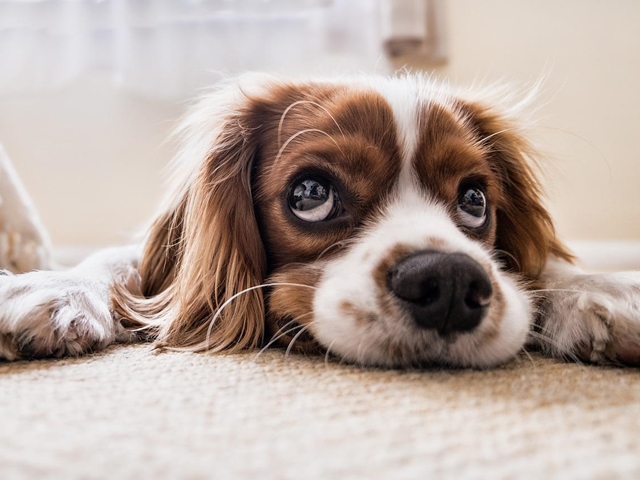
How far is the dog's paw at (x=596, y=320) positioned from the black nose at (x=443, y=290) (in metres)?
0.24

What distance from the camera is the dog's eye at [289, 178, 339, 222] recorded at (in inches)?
49.7

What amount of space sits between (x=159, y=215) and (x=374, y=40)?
5.49ft

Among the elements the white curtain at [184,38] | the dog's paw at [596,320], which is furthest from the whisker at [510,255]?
the white curtain at [184,38]

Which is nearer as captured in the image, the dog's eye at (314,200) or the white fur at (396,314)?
the white fur at (396,314)

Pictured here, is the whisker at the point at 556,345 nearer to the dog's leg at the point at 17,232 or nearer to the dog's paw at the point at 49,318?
the dog's paw at the point at 49,318

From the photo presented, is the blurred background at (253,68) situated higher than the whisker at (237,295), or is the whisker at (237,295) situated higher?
the blurred background at (253,68)

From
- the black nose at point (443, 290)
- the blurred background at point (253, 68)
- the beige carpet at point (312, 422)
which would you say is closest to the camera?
the beige carpet at point (312, 422)

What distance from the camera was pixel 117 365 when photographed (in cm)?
104

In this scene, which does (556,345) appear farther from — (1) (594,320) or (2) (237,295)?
(2) (237,295)

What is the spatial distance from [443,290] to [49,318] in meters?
0.67

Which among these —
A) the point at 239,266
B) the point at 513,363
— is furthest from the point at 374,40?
the point at 513,363

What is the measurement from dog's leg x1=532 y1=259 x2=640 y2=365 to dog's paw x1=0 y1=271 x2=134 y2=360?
823 millimetres

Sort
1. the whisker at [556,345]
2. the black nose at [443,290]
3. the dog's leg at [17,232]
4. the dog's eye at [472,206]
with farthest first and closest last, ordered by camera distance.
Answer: the dog's leg at [17,232]
the dog's eye at [472,206]
the whisker at [556,345]
the black nose at [443,290]

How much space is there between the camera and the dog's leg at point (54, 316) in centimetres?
106
